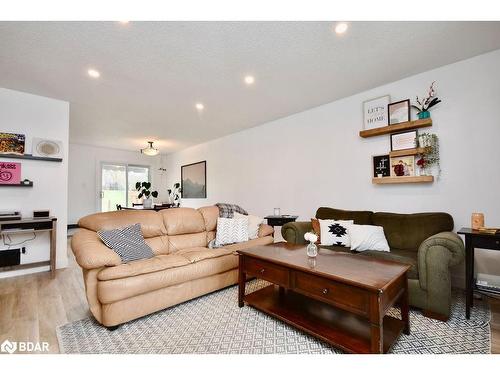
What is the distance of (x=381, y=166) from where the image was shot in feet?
9.80

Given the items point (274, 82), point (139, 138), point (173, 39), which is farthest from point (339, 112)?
point (139, 138)

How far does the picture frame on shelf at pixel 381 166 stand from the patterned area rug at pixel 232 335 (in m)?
1.54

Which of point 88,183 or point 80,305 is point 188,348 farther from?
point 88,183

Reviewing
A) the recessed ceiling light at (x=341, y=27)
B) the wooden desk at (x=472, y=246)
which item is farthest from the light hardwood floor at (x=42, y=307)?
the recessed ceiling light at (x=341, y=27)

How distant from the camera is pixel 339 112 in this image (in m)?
3.41

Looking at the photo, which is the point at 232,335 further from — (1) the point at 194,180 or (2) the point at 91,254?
(1) the point at 194,180

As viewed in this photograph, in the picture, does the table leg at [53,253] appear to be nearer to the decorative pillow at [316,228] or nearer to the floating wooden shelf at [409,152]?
the decorative pillow at [316,228]

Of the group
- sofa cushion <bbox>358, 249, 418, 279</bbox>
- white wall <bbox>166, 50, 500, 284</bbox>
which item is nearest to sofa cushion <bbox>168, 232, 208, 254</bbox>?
white wall <bbox>166, 50, 500, 284</bbox>

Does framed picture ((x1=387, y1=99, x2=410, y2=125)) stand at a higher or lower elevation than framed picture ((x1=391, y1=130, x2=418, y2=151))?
higher

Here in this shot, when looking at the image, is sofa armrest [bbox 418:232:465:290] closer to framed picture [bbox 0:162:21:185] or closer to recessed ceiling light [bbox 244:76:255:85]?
recessed ceiling light [bbox 244:76:255:85]

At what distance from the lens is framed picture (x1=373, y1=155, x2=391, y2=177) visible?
2.93m

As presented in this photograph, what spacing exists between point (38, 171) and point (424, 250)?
4722mm

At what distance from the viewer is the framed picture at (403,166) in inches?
108
